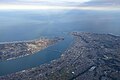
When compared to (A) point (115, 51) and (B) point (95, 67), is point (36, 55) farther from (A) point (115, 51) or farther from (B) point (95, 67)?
(A) point (115, 51)

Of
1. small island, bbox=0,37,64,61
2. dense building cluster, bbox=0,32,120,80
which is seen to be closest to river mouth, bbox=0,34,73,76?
small island, bbox=0,37,64,61

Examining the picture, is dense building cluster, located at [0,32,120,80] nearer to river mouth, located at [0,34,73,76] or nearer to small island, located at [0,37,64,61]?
river mouth, located at [0,34,73,76]

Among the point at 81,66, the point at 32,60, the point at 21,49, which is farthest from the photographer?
the point at 21,49

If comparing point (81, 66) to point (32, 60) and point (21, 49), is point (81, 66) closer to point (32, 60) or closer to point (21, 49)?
point (32, 60)

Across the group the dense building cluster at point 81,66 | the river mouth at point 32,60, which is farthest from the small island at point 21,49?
the dense building cluster at point 81,66

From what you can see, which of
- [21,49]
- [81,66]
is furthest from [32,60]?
[81,66]

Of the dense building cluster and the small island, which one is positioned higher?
the small island

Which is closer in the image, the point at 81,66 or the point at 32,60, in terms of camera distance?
the point at 81,66
